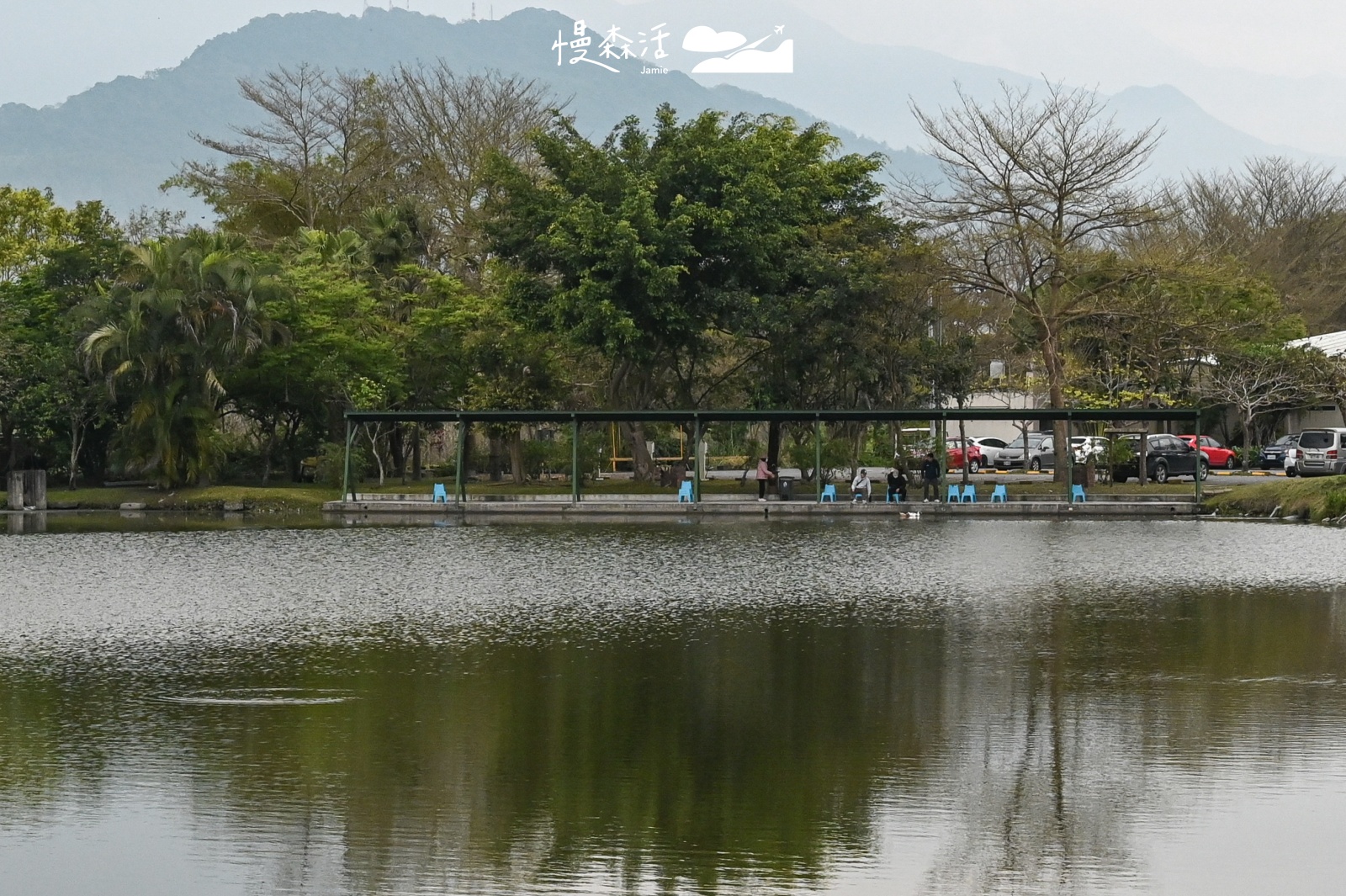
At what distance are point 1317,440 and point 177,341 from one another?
3510 cm

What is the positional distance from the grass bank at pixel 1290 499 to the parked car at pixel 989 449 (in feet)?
70.4

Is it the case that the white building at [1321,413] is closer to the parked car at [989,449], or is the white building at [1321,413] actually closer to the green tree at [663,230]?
the parked car at [989,449]

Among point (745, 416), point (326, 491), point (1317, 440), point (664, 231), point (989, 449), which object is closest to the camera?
point (745, 416)

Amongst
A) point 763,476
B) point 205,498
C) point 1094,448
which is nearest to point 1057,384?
point 1094,448

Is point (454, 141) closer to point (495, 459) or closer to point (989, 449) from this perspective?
point (495, 459)

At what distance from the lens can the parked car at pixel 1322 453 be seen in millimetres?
46062

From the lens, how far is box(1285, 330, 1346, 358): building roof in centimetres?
5493

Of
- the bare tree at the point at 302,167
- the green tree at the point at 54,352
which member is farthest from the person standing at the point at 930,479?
the bare tree at the point at 302,167

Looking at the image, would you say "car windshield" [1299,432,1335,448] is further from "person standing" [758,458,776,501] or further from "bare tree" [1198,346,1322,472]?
"person standing" [758,458,776,501]

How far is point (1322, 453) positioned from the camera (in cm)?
4631

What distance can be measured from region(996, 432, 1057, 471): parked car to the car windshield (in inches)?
491

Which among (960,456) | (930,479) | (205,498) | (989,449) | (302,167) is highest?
(302,167)

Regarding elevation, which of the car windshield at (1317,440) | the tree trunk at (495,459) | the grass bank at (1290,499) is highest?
the car windshield at (1317,440)

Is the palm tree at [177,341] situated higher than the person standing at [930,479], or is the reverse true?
the palm tree at [177,341]
